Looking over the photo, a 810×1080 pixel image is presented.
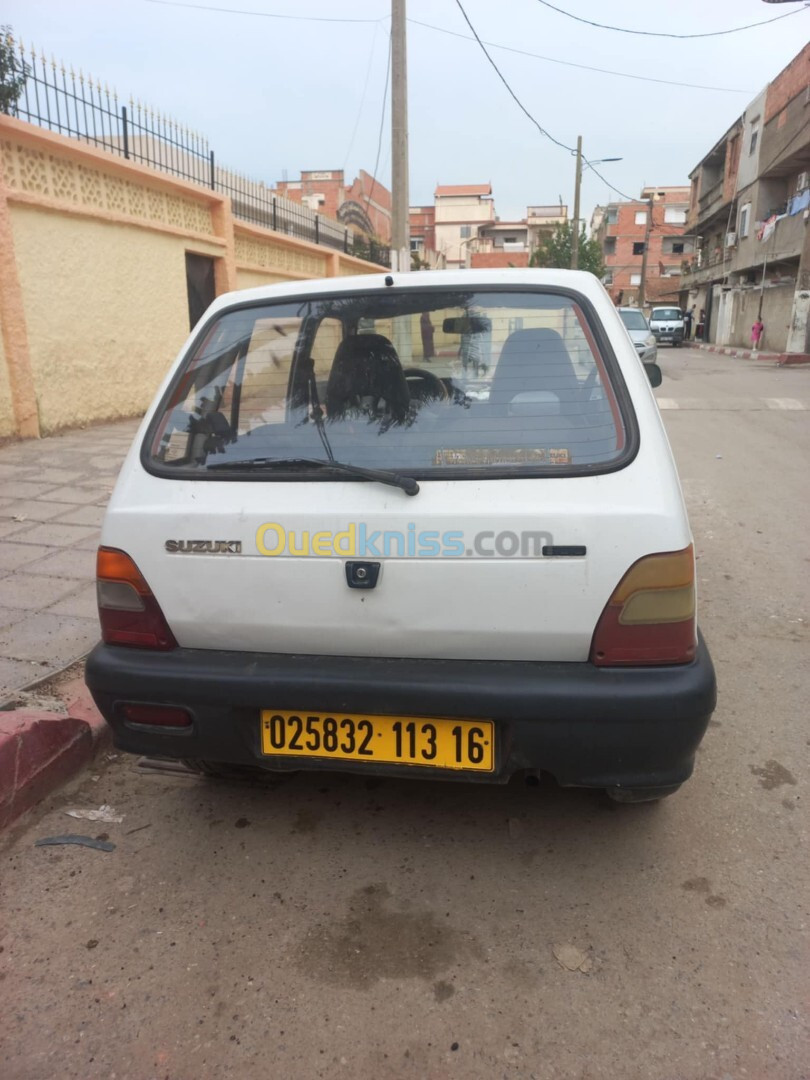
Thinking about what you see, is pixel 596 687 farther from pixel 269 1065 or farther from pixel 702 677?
pixel 269 1065

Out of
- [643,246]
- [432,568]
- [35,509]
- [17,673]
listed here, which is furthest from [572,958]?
[643,246]

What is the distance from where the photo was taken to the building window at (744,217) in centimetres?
3008

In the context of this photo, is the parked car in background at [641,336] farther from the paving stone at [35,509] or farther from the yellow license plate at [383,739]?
the yellow license plate at [383,739]

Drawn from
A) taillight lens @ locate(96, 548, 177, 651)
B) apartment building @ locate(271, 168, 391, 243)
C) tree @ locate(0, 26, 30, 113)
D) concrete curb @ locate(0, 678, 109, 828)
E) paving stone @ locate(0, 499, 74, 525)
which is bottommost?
concrete curb @ locate(0, 678, 109, 828)

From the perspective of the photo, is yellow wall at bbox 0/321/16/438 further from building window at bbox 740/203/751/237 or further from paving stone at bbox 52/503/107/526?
building window at bbox 740/203/751/237

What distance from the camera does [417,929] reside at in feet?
6.67

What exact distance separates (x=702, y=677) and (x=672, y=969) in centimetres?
71

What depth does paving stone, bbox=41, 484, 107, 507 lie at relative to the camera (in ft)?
19.0

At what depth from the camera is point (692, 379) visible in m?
16.9

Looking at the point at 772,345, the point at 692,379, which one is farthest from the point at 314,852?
the point at 772,345

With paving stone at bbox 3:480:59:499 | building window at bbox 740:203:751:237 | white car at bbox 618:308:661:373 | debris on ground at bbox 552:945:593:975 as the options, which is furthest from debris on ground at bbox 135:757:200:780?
building window at bbox 740:203:751:237

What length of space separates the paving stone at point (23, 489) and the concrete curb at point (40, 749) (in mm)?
3379

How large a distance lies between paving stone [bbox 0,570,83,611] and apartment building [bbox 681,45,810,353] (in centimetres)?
2398

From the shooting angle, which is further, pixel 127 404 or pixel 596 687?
pixel 127 404
